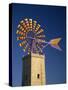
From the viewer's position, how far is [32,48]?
5.24 ft

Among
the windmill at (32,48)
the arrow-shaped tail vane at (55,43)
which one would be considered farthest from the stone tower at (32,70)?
the arrow-shaped tail vane at (55,43)

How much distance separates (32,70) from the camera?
158cm

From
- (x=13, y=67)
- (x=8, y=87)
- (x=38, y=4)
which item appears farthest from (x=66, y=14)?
(x=8, y=87)

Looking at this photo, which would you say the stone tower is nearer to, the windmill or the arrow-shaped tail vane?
the windmill

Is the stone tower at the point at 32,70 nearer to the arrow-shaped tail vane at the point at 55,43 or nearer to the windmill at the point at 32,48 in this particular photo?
the windmill at the point at 32,48

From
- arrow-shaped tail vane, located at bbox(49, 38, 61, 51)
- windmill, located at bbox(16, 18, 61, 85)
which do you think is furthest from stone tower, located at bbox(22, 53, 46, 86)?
arrow-shaped tail vane, located at bbox(49, 38, 61, 51)

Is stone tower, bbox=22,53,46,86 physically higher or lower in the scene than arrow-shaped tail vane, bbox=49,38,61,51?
lower

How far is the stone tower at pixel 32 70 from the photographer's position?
1.57 metres

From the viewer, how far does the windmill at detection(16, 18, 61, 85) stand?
1.57m

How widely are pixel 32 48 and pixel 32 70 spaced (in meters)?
0.13

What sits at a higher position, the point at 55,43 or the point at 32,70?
the point at 55,43

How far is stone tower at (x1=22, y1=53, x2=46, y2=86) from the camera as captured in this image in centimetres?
157

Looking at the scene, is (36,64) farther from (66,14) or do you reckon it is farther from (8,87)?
(66,14)

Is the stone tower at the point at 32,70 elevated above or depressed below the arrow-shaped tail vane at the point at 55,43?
below
